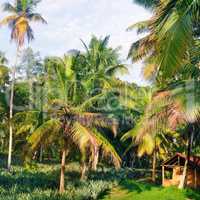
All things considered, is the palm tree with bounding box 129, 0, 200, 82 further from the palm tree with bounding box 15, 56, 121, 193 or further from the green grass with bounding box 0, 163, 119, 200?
the green grass with bounding box 0, 163, 119, 200

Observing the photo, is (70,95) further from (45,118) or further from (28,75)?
(28,75)

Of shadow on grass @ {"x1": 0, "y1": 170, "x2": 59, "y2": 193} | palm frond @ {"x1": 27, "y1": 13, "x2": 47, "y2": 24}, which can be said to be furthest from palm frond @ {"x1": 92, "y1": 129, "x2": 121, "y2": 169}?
palm frond @ {"x1": 27, "y1": 13, "x2": 47, "y2": 24}

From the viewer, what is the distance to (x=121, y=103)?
29.6 m

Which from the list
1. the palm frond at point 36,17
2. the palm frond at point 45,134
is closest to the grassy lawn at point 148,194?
the palm frond at point 45,134

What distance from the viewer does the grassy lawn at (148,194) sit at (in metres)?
22.5

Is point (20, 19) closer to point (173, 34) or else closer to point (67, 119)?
point (67, 119)

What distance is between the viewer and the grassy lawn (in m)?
22.5

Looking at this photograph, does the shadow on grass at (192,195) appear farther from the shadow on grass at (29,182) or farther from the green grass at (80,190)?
the shadow on grass at (29,182)

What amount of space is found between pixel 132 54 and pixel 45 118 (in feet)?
18.8

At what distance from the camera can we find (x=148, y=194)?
23141mm

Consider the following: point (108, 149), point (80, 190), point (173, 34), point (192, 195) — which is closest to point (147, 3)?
point (108, 149)

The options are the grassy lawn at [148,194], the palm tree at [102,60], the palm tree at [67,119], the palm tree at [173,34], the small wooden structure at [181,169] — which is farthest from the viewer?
the palm tree at [102,60]

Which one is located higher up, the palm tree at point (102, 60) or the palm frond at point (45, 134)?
the palm tree at point (102, 60)

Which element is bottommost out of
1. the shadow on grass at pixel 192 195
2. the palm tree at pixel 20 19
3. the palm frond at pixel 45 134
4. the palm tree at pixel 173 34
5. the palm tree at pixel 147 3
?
the shadow on grass at pixel 192 195
